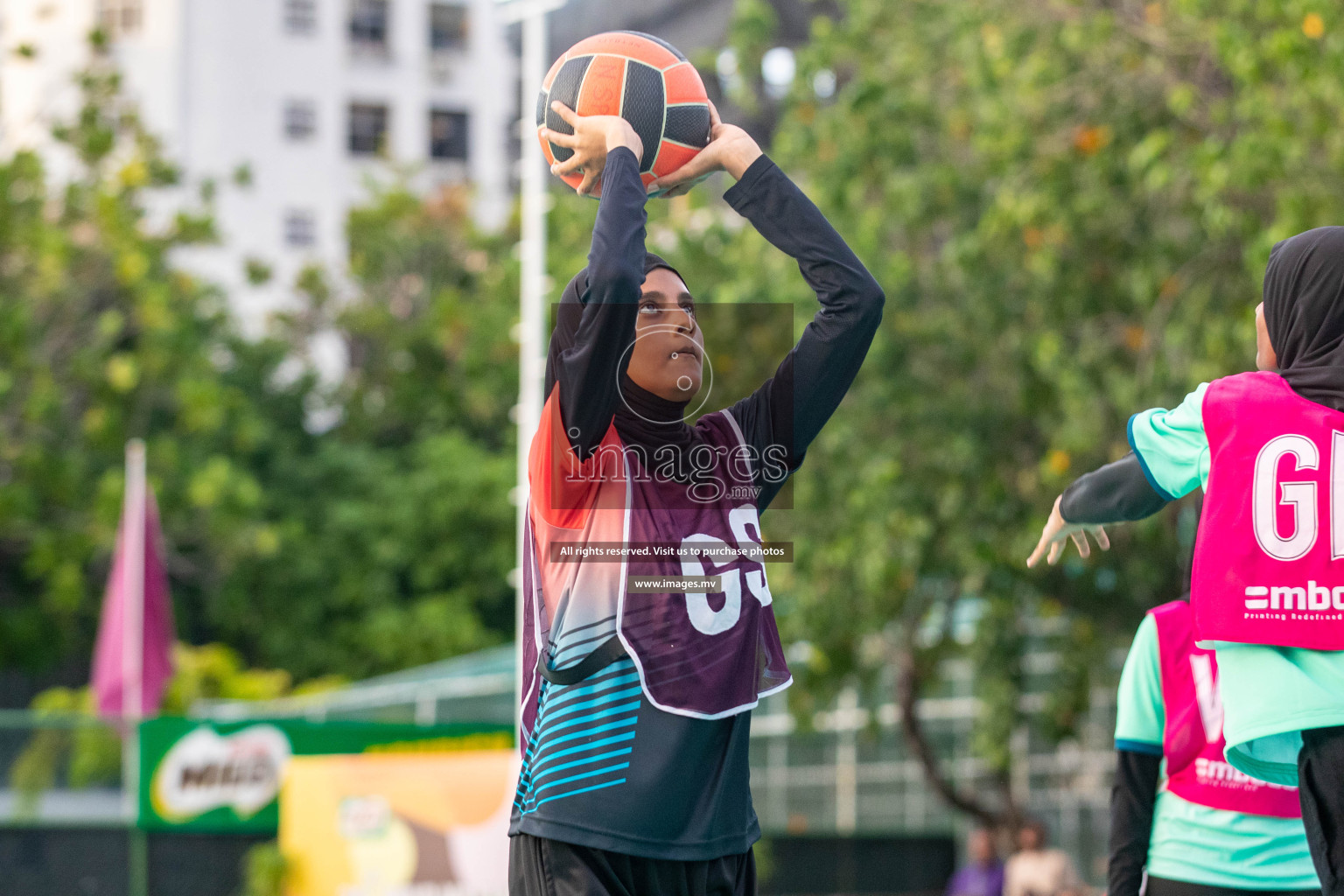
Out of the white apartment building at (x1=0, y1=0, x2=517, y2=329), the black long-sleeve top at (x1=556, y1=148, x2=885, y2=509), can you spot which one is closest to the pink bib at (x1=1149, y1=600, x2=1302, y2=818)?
the black long-sleeve top at (x1=556, y1=148, x2=885, y2=509)

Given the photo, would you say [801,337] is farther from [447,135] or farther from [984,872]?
[447,135]

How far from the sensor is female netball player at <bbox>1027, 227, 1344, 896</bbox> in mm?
3275

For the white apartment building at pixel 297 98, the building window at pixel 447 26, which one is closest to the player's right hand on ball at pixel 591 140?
the white apartment building at pixel 297 98

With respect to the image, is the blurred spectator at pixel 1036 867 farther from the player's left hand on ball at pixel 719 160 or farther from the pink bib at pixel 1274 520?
the player's left hand on ball at pixel 719 160

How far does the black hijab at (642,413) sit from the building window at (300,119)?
40.7 m

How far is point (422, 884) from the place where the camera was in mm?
11469

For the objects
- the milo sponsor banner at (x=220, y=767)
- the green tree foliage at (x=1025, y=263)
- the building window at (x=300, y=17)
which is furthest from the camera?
the building window at (x=300, y=17)

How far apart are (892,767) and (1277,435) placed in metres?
17.5

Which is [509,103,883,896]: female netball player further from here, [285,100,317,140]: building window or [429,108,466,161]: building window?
[429,108,466,161]: building window

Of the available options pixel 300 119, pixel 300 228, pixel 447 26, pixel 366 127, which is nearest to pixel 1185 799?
pixel 300 228

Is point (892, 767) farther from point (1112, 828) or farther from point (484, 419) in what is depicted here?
point (1112, 828)

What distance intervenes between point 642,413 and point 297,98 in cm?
4144

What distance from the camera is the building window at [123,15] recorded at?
38.8 m

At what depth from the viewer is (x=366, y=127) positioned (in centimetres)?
4400
